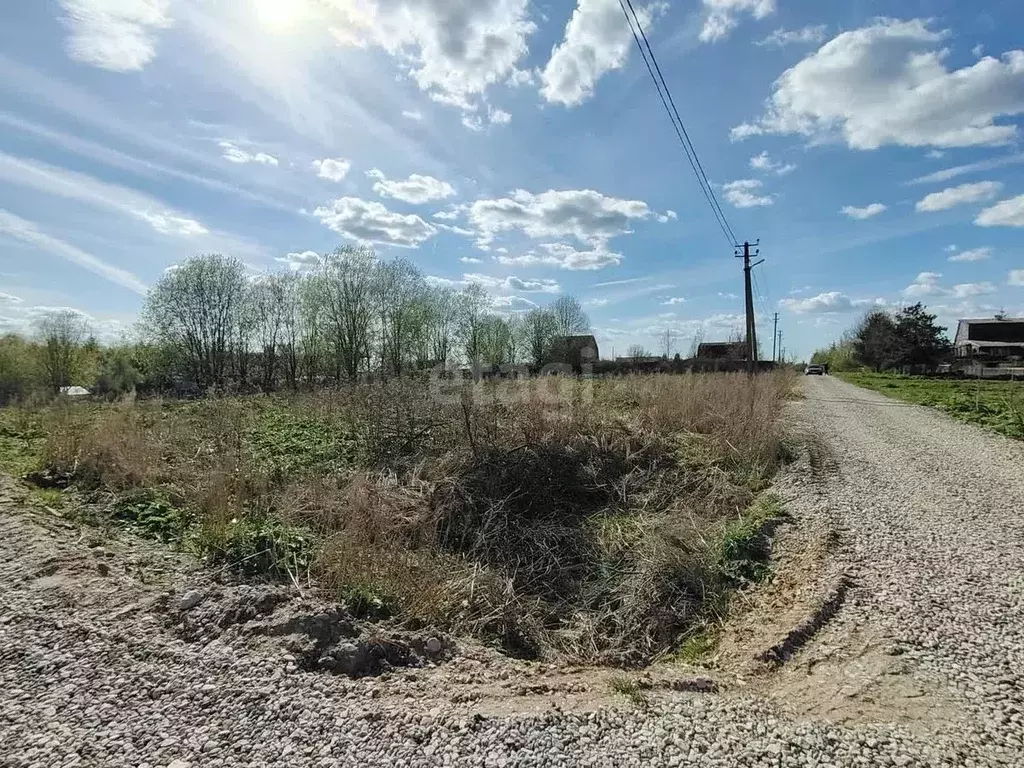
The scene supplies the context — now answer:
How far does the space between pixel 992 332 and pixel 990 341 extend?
206 centimetres

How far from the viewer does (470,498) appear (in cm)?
768

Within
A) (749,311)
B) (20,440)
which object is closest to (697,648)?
(20,440)

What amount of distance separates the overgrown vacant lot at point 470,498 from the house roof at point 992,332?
6466 cm

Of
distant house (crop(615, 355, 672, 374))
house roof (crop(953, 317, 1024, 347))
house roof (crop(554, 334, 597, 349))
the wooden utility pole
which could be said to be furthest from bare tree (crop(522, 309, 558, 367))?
house roof (crop(953, 317, 1024, 347))

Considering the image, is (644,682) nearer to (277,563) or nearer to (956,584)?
(956,584)

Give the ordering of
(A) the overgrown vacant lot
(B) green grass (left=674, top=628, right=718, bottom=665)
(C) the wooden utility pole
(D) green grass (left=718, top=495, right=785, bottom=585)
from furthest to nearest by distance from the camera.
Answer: (C) the wooden utility pole → (D) green grass (left=718, top=495, right=785, bottom=585) → (A) the overgrown vacant lot → (B) green grass (left=674, top=628, right=718, bottom=665)

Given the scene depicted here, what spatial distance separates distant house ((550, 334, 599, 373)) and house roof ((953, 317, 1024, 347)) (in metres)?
41.0

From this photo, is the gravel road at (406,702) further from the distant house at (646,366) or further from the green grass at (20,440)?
the distant house at (646,366)

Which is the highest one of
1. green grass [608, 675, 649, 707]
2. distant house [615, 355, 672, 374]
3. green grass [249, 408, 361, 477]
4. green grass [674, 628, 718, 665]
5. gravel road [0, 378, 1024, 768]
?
distant house [615, 355, 672, 374]

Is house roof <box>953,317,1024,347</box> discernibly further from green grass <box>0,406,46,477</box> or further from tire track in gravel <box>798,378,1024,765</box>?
green grass <box>0,406,46,477</box>

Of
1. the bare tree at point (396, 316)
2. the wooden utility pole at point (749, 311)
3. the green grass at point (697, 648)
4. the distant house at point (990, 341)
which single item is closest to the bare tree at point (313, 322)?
the bare tree at point (396, 316)

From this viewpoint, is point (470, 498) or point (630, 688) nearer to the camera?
point (630, 688)

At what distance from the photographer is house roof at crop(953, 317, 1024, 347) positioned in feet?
188

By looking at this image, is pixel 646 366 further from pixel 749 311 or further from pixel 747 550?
pixel 747 550
